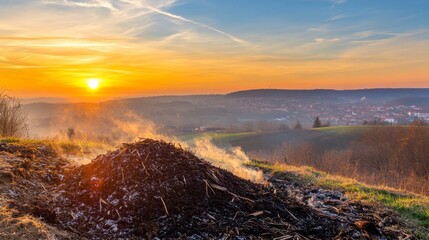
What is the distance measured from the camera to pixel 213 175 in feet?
20.1

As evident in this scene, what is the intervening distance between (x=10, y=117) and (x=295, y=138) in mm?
56632

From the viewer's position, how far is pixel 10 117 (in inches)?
495

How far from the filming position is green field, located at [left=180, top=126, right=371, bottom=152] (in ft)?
192

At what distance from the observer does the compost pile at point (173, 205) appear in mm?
4746

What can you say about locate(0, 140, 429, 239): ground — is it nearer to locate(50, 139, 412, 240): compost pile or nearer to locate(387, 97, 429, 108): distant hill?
locate(50, 139, 412, 240): compost pile

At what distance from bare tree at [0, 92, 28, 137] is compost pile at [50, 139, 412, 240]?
24.1ft

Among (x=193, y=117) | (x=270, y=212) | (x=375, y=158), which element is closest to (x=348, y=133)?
(x=375, y=158)

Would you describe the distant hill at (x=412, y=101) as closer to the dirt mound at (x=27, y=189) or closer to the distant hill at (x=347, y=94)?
the distant hill at (x=347, y=94)

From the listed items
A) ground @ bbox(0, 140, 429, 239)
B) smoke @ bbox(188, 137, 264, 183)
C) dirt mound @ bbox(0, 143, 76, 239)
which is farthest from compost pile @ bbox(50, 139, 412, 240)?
smoke @ bbox(188, 137, 264, 183)

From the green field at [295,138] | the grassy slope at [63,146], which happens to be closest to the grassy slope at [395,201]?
the grassy slope at [63,146]

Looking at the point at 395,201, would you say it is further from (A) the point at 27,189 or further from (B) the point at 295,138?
(B) the point at 295,138

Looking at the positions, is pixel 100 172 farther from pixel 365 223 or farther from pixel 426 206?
pixel 426 206

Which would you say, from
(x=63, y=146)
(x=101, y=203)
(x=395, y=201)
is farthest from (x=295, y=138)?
(x=101, y=203)

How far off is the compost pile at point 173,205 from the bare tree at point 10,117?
7.34m
